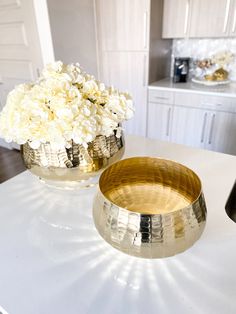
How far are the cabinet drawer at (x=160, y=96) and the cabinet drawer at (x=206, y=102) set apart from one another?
0.07 metres

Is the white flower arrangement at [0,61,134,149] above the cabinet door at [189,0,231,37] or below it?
below

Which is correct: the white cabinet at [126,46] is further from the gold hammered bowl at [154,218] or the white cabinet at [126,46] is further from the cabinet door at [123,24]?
the gold hammered bowl at [154,218]

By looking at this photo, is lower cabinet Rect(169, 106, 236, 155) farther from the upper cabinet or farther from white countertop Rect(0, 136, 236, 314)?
white countertop Rect(0, 136, 236, 314)

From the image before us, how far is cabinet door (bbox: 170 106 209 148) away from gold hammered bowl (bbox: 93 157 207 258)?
1.89m

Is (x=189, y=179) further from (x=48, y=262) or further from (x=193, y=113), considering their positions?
(x=193, y=113)

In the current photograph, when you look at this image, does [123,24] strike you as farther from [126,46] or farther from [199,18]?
[199,18]

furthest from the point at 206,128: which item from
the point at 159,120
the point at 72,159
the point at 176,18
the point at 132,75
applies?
the point at 72,159

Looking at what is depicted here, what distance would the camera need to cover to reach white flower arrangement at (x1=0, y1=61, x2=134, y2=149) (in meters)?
0.57

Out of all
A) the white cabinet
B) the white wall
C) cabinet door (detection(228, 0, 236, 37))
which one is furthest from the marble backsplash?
the white wall

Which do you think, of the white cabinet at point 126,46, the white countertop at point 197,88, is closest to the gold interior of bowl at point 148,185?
the white countertop at point 197,88

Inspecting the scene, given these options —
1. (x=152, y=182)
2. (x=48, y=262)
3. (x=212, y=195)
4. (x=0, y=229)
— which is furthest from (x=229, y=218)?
(x=0, y=229)

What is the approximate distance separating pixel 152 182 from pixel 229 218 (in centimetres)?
22

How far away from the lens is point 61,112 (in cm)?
57

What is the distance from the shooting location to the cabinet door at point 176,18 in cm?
231
